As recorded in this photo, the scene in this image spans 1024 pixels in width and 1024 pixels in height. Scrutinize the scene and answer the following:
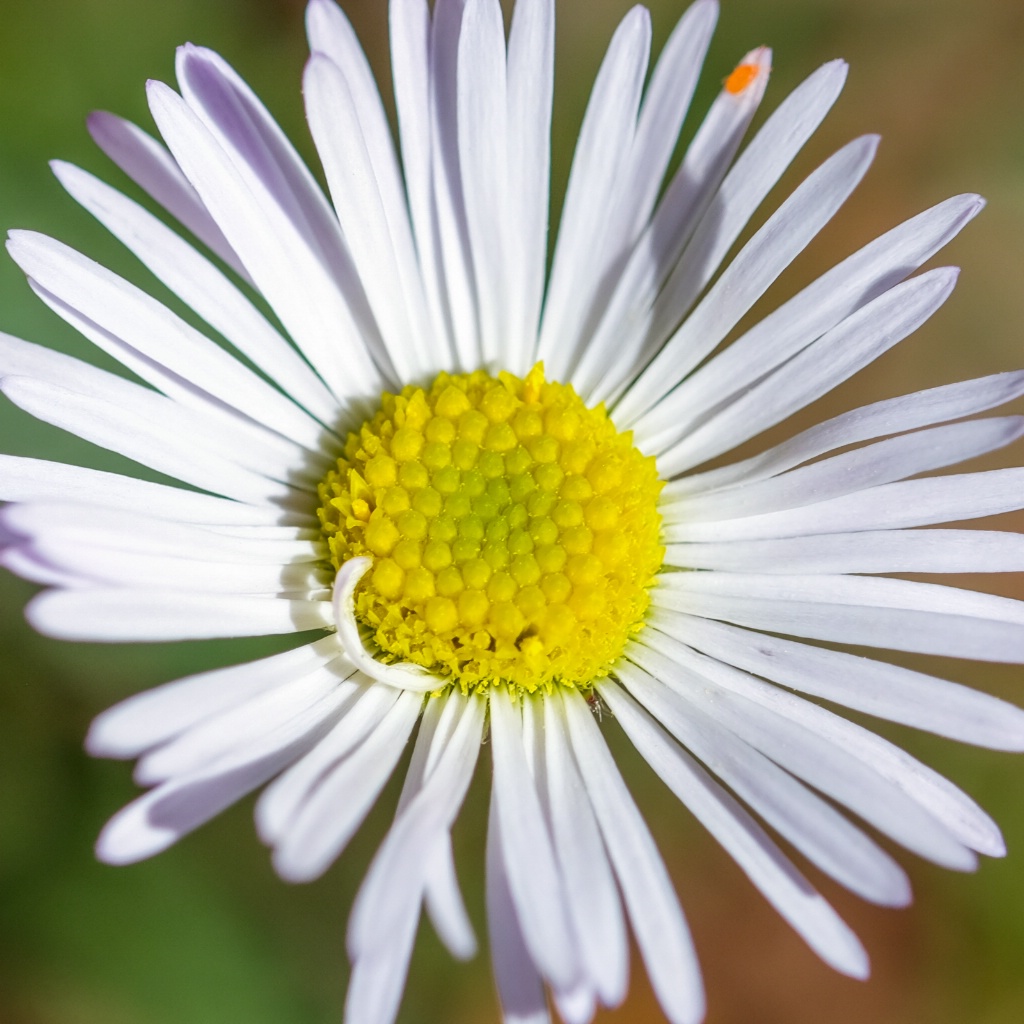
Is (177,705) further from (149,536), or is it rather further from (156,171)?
(156,171)

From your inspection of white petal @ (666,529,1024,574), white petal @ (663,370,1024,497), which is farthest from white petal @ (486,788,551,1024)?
white petal @ (663,370,1024,497)

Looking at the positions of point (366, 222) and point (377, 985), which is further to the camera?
point (366, 222)

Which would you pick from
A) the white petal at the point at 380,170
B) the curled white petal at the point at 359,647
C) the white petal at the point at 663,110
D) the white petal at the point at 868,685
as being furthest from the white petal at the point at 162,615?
the white petal at the point at 663,110

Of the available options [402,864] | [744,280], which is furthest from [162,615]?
[744,280]

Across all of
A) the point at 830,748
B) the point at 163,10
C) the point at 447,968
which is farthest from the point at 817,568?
the point at 163,10

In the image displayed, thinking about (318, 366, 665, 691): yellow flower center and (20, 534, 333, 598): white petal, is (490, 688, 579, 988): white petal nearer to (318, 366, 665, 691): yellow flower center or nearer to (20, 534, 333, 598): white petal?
(318, 366, 665, 691): yellow flower center

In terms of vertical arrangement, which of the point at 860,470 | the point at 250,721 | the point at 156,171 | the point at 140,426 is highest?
the point at 156,171

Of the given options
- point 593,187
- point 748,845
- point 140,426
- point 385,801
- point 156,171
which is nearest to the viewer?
point 748,845

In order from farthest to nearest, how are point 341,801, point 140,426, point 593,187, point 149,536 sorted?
point 593,187 → point 140,426 → point 149,536 → point 341,801
